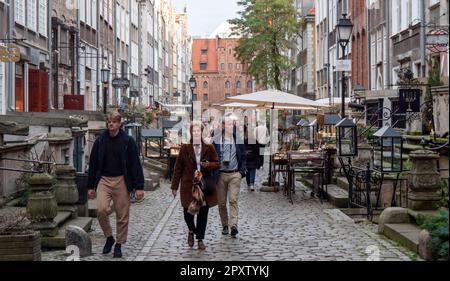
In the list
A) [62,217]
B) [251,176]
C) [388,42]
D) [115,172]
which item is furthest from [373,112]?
[115,172]

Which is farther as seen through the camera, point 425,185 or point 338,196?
point 338,196

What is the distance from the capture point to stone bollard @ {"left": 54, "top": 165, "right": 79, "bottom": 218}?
12492 millimetres

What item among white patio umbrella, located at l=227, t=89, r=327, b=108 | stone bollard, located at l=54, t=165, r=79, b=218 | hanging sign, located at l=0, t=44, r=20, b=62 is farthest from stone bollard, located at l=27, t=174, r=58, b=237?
white patio umbrella, located at l=227, t=89, r=327, b=108

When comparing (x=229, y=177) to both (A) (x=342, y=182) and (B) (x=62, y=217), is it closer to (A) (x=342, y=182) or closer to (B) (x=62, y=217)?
(B) (x=62, y=217)

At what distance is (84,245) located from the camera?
9828 mm

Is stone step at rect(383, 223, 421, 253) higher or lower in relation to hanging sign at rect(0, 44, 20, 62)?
lower

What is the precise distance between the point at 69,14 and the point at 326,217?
2307 cm

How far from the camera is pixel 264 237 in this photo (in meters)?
11.6

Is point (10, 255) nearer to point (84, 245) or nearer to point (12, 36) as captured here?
point (84, 245)

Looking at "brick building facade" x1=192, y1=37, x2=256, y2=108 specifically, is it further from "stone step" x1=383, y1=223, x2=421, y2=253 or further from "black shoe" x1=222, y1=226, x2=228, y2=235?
"stone step" x1=383, y1=223, x2=421, y2=253

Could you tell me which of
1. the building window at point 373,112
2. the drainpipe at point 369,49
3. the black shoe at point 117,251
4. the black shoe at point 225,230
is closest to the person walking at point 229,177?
the black shoe at point 225,230

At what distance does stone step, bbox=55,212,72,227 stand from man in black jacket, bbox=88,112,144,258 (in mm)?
1507

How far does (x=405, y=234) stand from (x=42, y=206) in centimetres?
459

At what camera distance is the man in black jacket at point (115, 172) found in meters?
9.73
